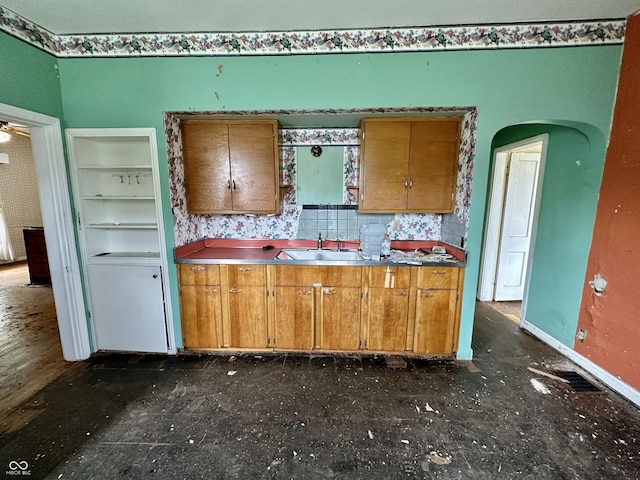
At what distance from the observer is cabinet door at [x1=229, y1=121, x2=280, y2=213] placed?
242 centimetres

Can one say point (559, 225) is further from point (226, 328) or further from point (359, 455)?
point (226, 328)

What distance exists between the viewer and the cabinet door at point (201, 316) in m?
2.37

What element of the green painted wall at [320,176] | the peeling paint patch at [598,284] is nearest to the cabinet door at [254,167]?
the green painted wall at [320,176]

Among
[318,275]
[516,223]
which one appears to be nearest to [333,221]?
[318,275]

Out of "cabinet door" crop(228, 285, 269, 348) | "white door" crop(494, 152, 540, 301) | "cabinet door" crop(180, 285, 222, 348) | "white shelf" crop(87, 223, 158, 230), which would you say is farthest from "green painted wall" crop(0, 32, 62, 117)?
"white door" crop(494, 152, 540, 301)

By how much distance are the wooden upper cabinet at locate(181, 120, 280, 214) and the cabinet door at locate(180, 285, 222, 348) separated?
2.47 ft

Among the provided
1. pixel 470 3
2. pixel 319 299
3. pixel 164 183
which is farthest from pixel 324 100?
pixel 319 299

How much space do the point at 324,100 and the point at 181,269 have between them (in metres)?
1.90

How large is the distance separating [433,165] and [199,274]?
2.33 metres

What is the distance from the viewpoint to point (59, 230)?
2191 mm

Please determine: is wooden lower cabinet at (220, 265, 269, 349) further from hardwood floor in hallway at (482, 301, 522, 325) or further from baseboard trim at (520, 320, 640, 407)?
hardwood floor in hallway at (482, 301, 522, 325)

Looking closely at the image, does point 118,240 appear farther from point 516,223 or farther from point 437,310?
point 516,223

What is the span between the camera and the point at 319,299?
2334 mm

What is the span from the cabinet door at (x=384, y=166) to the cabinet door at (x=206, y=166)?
1274mm
